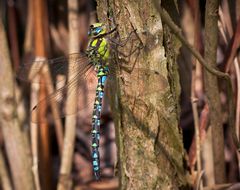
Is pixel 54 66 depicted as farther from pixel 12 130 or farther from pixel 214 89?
pixel 214 89

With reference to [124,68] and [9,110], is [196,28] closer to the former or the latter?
[124,68]

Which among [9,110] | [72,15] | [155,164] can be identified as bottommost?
[155,164]

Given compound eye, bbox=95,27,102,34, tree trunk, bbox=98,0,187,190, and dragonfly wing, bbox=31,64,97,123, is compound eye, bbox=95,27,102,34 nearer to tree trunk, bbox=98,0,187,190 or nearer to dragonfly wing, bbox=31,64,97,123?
tree trunk, bbox=98,0,187,190

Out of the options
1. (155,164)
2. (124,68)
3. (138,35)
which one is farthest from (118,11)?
(155,164)

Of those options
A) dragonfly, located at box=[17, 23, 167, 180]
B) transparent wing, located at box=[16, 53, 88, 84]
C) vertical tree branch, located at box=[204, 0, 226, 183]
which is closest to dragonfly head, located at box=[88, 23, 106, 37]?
dragonfly, located at box=[17, 23, 167, 180]

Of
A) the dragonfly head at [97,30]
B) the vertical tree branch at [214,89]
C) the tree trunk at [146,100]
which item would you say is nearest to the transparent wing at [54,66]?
the dragonfly head at [97,30]
